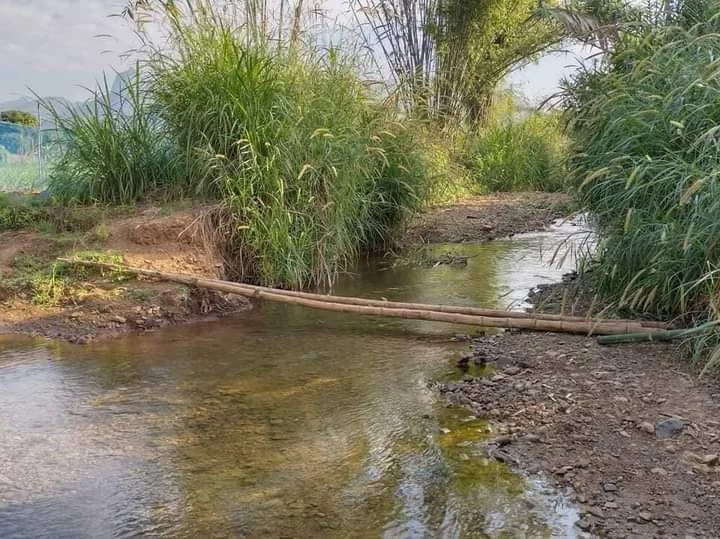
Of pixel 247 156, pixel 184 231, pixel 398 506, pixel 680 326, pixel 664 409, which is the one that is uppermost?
pixel 247 156

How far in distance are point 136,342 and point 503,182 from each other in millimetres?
9130

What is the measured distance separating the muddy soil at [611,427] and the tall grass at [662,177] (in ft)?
1.24

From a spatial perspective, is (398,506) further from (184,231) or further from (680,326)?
(184,231)

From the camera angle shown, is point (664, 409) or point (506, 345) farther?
point (506, 345)

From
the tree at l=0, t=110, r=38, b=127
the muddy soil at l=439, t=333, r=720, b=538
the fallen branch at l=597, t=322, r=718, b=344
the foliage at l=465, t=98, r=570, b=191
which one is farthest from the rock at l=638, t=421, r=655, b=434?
the tree at l=0, t=110, r=38, b=127

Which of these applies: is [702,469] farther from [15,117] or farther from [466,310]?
[15,117]

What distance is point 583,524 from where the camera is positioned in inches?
84.1

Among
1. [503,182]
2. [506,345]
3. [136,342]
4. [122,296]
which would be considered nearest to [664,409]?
[506,345]

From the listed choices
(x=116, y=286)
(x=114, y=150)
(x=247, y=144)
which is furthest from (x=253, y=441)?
(x=114, y=150)

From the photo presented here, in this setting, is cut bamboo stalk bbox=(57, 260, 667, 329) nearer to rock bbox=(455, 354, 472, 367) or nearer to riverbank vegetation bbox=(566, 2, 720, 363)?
riverbank vegetation bbox=(566, 2, 720, 363)

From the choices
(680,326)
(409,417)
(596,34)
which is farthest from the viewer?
(596,34)

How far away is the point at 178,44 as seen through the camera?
5430mm

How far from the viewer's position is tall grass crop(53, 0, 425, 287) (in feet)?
17.1

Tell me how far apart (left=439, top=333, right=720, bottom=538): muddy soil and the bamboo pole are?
13 centimetres
